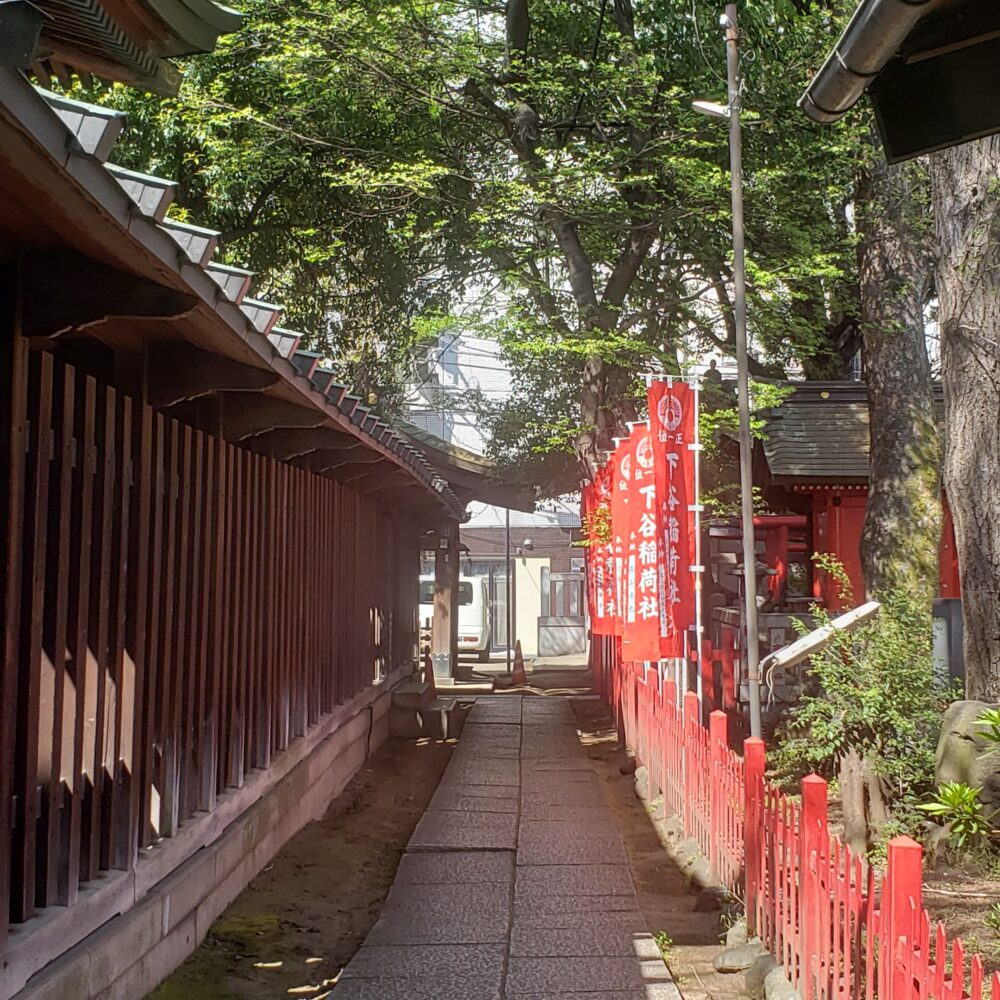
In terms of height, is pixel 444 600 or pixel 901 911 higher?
pixel 444 600

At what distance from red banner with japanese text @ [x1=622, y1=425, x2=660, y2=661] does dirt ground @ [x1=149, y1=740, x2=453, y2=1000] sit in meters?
2.87

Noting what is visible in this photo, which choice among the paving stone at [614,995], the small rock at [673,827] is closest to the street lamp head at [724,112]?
the small rock at [673,827]

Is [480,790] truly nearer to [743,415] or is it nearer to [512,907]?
[512,907]

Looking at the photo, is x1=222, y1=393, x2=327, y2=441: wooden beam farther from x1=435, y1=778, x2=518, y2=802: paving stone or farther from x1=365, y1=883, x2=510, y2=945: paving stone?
x1=435, y1=778, x2=518, y2=802: paving stone

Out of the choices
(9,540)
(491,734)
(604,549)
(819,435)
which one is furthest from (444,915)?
(819,435)

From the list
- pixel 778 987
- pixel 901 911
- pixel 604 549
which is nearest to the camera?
pixel 901 911

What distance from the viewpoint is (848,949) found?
4.14m

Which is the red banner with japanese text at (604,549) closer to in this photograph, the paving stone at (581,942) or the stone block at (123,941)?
the paving stone at (581,942)

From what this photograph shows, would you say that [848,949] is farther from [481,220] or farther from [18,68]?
[481,220]

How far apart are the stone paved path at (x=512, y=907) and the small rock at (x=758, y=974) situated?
39cm

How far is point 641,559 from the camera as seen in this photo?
12.4 meters

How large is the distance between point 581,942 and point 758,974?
4.58 feet

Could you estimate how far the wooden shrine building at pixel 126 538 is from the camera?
400cm

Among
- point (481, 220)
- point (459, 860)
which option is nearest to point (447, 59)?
point (481, 220)
